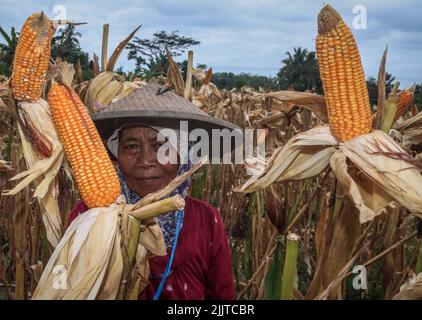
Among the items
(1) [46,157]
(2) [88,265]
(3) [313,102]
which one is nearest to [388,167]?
(3) [313,102]

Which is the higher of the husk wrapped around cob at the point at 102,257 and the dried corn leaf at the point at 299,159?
the dried corn leaf at the point at 299,159

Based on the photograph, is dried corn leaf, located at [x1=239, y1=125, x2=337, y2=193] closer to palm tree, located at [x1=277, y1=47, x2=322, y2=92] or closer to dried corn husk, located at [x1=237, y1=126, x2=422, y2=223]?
dried corn husk, located at [x1=237, y1=126, x2=422, y2=223]

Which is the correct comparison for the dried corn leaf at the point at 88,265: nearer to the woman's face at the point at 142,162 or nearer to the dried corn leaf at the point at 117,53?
→ the woman's face at the point at 142,162

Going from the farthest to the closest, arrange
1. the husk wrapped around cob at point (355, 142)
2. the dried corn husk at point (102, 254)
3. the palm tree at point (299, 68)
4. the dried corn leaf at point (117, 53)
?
the palm tree at point (299, 68) < the dried corn leaf at point (117, 53) < the husk wrapped around cob at point (355, 142) < the dried corn husk at point (102, 254)

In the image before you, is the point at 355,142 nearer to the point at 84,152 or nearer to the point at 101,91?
the point at 84,152

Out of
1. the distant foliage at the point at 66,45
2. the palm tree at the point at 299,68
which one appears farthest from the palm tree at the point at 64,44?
the palm tree at the point at 299,68

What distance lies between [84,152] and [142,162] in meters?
0.33

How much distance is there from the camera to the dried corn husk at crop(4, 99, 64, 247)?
5.97ft

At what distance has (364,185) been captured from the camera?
64.3 inches

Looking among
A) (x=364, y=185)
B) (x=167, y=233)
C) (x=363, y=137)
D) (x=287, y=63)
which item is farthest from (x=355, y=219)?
(x=287, y=63)

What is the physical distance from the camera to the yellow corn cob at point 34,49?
5.97 feet

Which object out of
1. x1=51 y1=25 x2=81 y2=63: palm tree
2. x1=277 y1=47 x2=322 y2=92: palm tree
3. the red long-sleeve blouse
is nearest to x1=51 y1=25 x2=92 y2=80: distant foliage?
x1=51 y1=25 x2=81 y2=63: palm tree

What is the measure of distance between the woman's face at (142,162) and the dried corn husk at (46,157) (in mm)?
250
